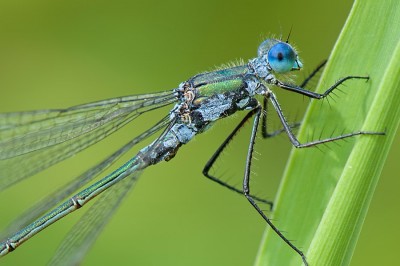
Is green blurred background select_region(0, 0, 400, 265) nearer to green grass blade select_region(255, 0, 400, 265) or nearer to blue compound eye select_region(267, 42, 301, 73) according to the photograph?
blue compound eye select_region(267, 42, 301, 73)

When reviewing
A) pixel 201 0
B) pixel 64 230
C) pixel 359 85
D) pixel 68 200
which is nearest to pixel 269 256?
pixel 359 85

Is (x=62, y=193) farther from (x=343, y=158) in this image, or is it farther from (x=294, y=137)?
(x=343, y=158)

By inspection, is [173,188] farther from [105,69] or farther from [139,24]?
[139,24]

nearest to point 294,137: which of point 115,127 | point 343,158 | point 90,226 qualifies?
point 343,158

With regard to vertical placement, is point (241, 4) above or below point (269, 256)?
above

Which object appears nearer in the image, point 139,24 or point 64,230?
point 64,230

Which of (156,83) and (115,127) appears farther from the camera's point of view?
(156,83)
